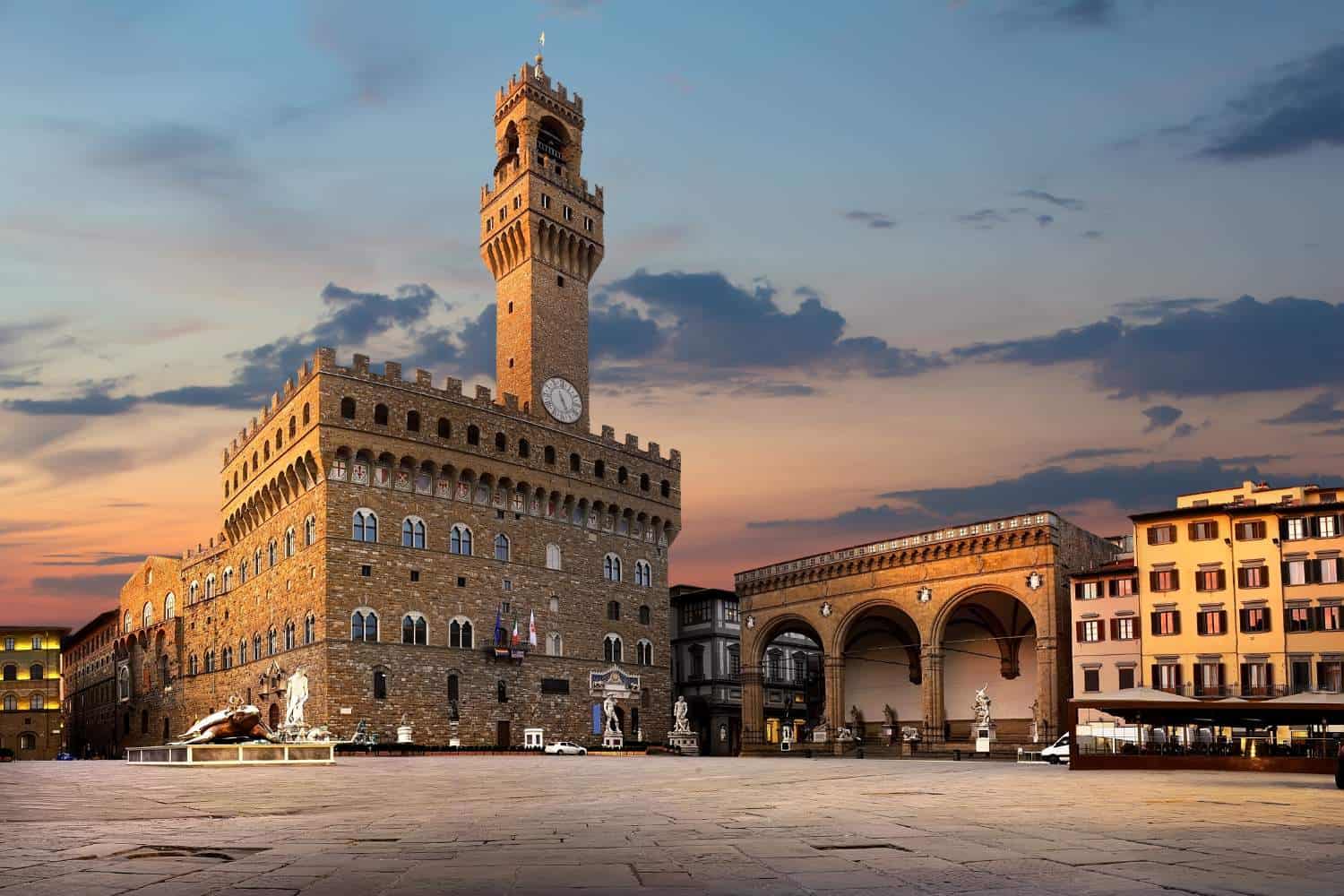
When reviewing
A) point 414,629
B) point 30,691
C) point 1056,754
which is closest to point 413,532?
point 414,629

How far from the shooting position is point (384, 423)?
184ft

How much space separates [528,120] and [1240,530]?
42.7 m

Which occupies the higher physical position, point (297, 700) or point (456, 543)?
point (456, 543)

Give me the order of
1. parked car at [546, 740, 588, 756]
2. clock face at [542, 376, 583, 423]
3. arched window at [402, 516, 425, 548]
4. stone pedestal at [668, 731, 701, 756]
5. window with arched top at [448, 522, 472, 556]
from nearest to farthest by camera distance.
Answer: parked car at [546, 740, 588, 756] < arched window at [402, 516, 425, 548] < window with arched top at [448, 522, 472, 556] < stone pedestal at [668, 731, 701, 756] < clock face at [542, 376, 583, 423]

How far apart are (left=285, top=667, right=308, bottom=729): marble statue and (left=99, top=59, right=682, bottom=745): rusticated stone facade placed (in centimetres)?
110

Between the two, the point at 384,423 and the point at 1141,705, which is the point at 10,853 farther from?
the point at 384,423

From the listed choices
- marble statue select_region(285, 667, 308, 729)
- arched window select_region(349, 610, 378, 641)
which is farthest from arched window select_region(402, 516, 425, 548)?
marble statue select_region(285, 667, 308, 729)

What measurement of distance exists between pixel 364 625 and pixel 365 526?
4.47 meters

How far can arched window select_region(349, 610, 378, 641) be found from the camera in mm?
53250

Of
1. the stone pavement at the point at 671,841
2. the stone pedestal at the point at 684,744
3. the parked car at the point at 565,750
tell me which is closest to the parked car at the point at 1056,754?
the parked car at the point at 565,750

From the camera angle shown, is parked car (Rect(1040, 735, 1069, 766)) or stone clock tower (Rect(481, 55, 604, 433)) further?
stone clock tower (Rect(481, 55, 604, 433))

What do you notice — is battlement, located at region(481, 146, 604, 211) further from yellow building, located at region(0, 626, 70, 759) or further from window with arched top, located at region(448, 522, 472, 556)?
yellow building, located at region(0, 626, 70, 759)

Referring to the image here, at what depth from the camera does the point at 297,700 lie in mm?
49406

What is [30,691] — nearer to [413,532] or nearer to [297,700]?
[413,532]
